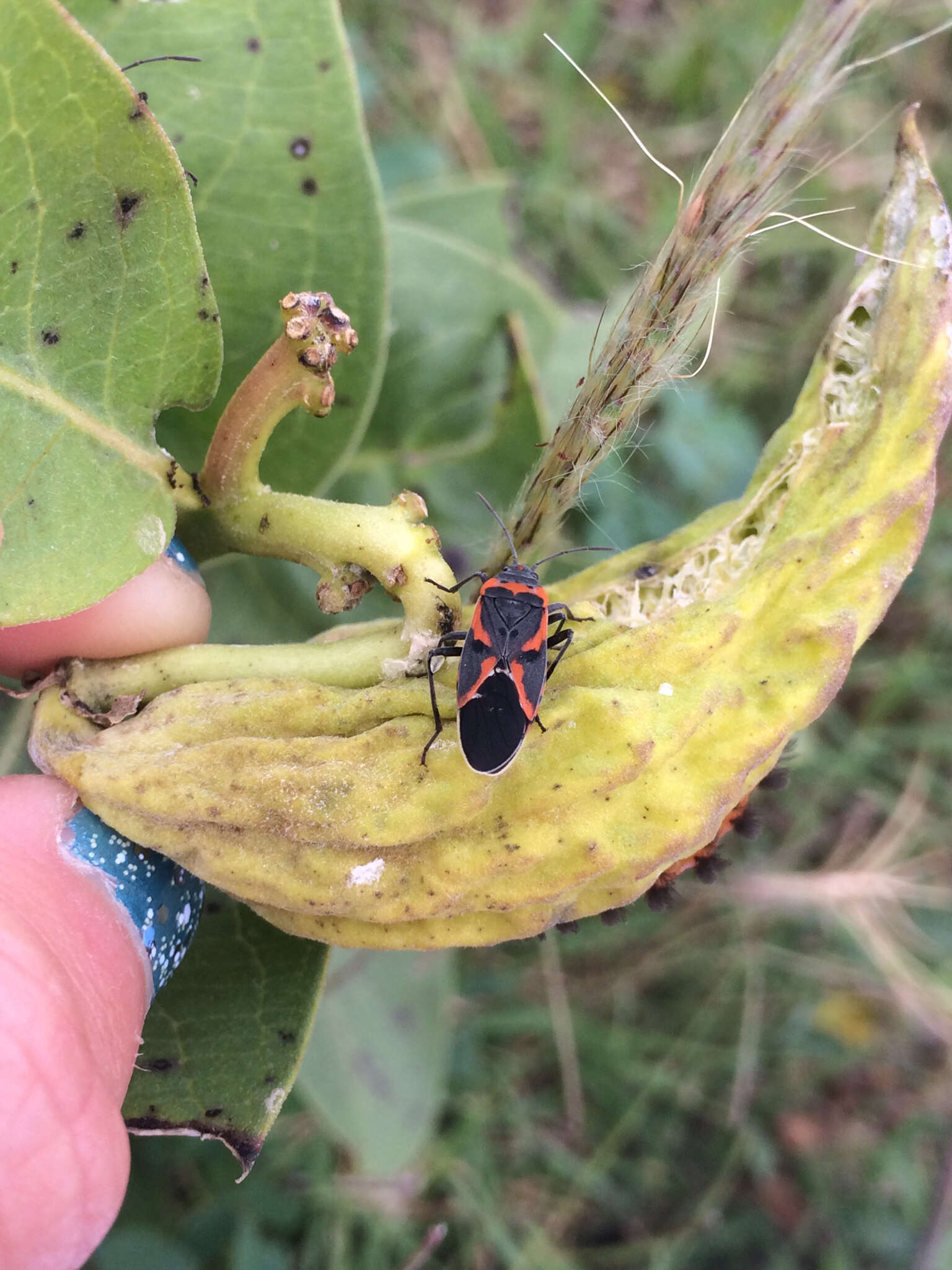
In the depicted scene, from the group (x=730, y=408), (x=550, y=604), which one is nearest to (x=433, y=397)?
(x=550, y=604)

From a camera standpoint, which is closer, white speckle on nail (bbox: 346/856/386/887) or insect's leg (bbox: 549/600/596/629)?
white speckle on nail (bbox: 346/856/386/887)

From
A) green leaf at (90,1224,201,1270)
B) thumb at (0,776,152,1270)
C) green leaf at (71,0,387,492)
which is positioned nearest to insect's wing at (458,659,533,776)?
thumb at (0,776,152,1270)

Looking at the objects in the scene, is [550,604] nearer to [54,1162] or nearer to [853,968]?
[54,1162]

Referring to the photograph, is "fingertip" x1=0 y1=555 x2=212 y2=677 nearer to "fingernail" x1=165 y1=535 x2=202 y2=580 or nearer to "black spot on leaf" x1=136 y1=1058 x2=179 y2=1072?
"fingernail" x1=165 y1=535 x2=202 y2=580

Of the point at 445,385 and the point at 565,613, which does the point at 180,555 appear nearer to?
the point at 565,613

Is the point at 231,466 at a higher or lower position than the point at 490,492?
higher
